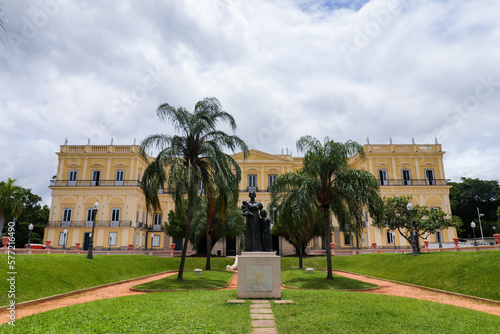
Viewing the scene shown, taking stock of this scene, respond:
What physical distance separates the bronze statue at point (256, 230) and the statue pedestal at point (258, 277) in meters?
0.55

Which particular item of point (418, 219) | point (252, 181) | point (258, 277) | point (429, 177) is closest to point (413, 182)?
point (429, 177)

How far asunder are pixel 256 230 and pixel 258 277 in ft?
4.82

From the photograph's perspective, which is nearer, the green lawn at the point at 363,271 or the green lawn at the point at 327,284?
the green lawn at the point at 363,271

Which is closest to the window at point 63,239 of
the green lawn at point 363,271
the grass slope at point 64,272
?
the grass slope at point 64,272

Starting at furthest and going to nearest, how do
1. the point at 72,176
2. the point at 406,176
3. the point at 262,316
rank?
Result: the point at 72,176 → the point at 406,176 → the point at 262,316

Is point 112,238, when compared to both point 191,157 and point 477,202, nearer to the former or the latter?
point 191,157

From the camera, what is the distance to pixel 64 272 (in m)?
13.5

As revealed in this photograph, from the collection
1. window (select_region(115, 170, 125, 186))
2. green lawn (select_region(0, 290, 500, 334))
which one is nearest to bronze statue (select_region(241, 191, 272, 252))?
green lawn (select_region(0, 290, 500, 334))

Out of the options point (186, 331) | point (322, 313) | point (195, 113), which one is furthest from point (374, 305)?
point (195, 113)

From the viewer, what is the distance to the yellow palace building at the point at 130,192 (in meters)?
35.0

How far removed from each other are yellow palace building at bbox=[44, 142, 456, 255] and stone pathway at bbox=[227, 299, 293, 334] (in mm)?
27118

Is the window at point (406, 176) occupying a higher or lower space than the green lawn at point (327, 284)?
higher

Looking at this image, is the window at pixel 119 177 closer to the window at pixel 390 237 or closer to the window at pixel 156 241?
the window at pixel 156 241

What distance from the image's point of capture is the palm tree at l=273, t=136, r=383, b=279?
578 inches
